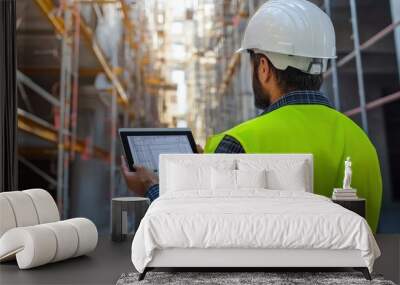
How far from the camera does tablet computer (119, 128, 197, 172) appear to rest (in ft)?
10.7

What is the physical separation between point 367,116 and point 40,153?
346 centimetres

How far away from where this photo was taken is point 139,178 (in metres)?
3.26

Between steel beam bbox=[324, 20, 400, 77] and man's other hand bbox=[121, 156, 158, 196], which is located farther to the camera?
steel beam bbox=[324, 20, 400, 77]

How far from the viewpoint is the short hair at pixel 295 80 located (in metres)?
3.08

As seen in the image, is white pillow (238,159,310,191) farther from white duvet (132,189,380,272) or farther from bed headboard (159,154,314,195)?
white duvet (132,189,380,272)

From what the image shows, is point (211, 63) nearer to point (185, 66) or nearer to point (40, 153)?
point (185, 66)

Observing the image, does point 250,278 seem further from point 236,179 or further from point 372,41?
point 372,41

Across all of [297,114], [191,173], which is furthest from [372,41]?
[191,173]

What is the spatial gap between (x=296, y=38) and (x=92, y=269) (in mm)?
1855

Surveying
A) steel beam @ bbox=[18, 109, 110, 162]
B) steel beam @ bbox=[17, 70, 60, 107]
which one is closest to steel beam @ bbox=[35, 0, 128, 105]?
steel beam @ bbox=[17, 70, 60, 107]

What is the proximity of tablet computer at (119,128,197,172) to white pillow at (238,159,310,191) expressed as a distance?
1.46ft

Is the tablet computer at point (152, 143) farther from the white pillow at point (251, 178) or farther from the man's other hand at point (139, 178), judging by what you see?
the white pillow at point (251, 178)

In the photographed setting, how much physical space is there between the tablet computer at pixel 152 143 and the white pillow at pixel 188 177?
0.17 metres

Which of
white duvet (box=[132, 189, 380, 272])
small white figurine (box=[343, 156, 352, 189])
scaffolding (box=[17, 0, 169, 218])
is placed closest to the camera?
white duvet (box=[132, 189, 380, 272])
